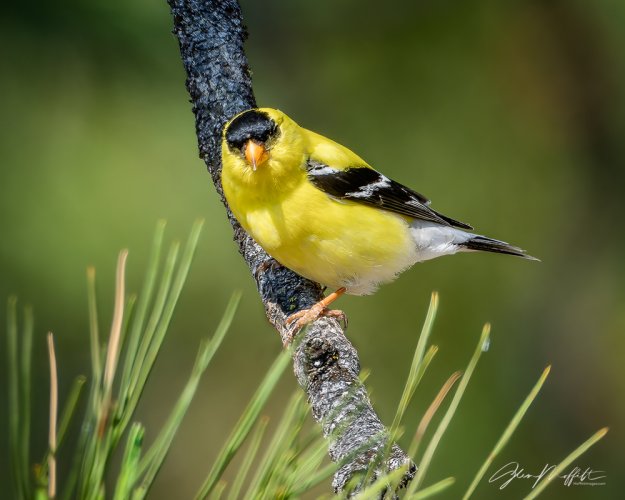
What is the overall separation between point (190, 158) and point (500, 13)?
1.94 metres

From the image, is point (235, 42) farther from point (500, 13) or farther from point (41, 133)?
point (500, 13)

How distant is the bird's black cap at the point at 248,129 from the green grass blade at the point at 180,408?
4.90 ft

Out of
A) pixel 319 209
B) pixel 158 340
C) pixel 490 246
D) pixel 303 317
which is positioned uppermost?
pixel 319 209

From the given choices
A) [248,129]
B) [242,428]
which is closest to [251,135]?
[248,129]

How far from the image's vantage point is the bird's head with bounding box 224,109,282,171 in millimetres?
2498

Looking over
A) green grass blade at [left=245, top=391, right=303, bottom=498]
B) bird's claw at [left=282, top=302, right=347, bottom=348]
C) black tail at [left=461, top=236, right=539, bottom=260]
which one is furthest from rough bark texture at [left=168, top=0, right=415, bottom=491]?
green grass blade at [left=245, top=391, right=303, bottom=498]

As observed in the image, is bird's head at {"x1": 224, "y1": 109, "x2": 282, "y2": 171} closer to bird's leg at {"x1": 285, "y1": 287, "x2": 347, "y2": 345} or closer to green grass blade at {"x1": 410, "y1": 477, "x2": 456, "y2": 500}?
bird's leg at {"x1": 285, "y1": 287, "x2": 347, "y2": 345}

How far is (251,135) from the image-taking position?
98.7 inches

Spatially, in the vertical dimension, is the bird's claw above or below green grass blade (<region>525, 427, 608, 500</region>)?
above

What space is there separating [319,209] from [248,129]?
370 mm

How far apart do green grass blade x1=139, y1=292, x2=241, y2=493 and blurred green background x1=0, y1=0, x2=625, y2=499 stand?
107 inches

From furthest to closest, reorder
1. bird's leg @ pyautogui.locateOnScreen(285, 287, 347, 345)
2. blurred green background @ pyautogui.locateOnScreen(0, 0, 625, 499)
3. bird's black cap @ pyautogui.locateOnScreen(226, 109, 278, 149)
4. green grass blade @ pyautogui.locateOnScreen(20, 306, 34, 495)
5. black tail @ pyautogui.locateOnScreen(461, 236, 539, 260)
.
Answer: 1. blurred green background @ pyautogui.locateOnScreen(0, 0, 625, 499)
2. black tail @ pyautogui.locateOnScreen(461, 236, 539, 260)
3. bird's black cap @ pyautogui.locateOnScreen(226, 109, 278, 149)
4. bird's leg @ pyautogui.locateOnScreen(285, 287, 347, 345)
5. green grass blade @ pyautogui.locateOnScreen(20, 306, 34, 495)

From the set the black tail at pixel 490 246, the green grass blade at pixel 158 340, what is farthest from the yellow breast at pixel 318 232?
the green grass blade at pixel 158 340

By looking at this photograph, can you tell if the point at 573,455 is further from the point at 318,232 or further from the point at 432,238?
the point at 432,238
